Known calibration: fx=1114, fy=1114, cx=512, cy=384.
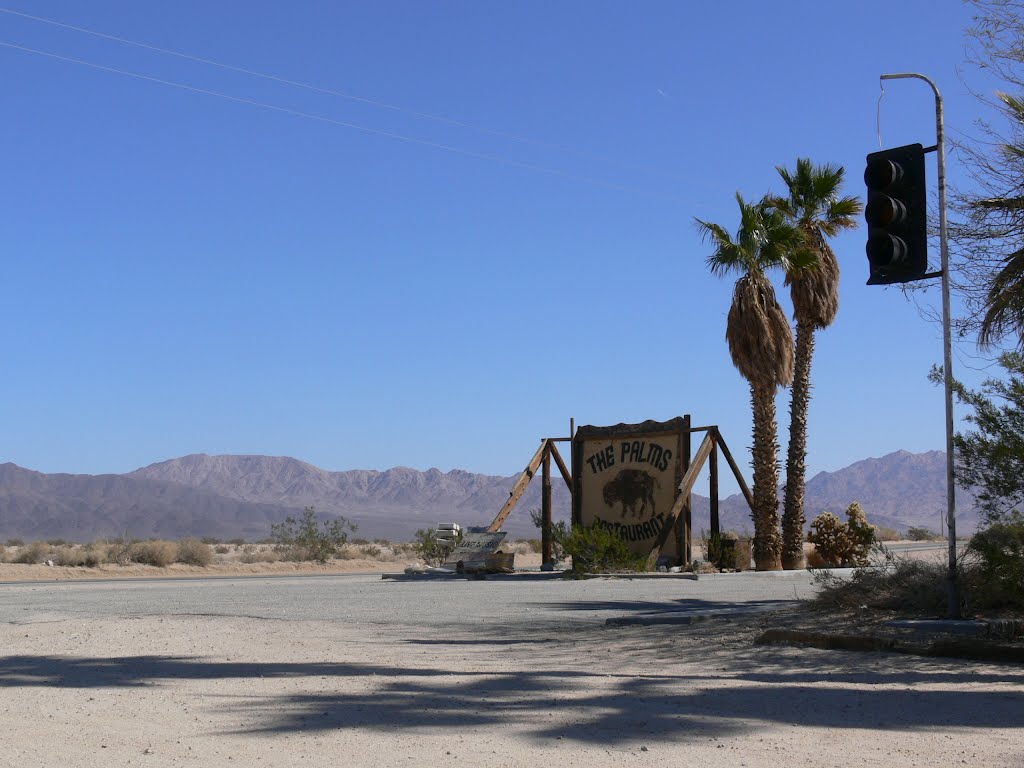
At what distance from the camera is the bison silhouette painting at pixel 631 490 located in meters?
25.8

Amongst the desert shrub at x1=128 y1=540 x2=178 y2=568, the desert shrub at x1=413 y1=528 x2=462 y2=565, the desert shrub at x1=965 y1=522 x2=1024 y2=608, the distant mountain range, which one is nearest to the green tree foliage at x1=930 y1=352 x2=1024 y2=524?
the desert shrub at x1=965 y1=522 x2=1024 y2=608

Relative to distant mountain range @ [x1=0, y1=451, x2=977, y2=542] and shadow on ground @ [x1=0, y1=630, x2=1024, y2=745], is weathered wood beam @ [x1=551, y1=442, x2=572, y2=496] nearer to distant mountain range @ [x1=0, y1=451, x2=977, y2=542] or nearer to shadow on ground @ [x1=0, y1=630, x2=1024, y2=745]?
shadow on ground @ [x1=0, y1=630, x2=1024, y2=745]

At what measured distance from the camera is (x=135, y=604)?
1755cm

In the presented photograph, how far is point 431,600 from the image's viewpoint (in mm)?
17781

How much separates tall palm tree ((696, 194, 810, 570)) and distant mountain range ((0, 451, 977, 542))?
71240mm

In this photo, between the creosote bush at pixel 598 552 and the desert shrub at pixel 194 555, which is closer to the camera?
the creosote bush at pixel 598 552

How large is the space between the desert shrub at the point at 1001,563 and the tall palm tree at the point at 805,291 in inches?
605

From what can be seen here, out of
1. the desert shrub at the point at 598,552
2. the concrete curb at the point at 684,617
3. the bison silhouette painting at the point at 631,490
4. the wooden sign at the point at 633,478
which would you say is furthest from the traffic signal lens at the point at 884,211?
the bison silhouette painting at the point at 631,490

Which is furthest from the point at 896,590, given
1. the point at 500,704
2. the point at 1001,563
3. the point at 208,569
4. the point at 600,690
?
the point at 208,569

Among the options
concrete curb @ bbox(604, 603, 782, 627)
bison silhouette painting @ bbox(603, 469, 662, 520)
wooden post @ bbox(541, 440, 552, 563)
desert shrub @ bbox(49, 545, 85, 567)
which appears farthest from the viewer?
desert shrub @ bbox(49, 545, 85, 567)

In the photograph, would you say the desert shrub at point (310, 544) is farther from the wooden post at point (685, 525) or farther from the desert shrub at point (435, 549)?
the wooden post at point (685, 525)

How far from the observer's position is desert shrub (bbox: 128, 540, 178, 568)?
41406mm

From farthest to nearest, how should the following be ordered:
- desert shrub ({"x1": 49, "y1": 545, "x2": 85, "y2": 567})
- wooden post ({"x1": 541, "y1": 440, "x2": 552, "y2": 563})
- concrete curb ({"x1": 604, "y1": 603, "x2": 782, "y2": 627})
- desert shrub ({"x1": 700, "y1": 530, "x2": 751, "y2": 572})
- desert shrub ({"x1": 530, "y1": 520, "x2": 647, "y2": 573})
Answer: desert shrub ({"x1": 49, "y1": 545, "x2": 85, "y2": 567})
wooden post ({"x1": 541, "y1": 440, "x2": 552, "y2": 563})
desert shrub ({"x1": 700, "y1": 530, "x2": 751, "y2": 572})
desert shrub ({"x1": 530, "y1": 520, "x2": 647, "y2": 573})
concrete curb ({"x1": 604, "y1": 603, "x2": 782, "y2": 627})

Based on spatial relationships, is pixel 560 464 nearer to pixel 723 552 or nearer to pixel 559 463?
pixel 559 463
